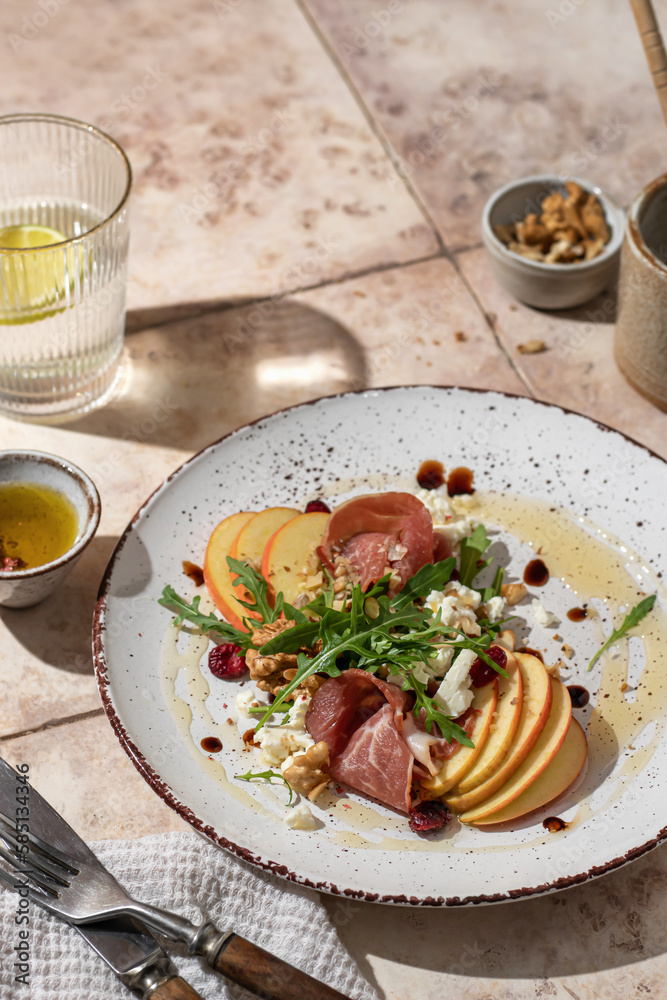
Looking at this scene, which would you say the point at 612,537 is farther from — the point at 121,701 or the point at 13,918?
the point at 13,918

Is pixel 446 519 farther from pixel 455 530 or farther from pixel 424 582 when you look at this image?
pixel 424 582

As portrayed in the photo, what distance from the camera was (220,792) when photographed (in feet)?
5.22

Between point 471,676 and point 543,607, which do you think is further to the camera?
point 543,607

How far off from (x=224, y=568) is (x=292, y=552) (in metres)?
0.13

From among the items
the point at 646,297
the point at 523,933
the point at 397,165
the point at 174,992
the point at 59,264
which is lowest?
the point at 523,933

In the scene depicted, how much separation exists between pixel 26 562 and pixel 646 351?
1.42 m

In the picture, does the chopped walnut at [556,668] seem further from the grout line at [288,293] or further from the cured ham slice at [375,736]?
the grout line at [288,293]

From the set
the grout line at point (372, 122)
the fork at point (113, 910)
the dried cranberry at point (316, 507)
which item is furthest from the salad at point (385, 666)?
the grout line at point (372, 122)

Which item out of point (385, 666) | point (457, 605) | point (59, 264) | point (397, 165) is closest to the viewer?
point (385, 666)

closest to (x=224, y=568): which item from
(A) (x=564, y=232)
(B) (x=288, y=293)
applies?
(B) (x=288, y=293)

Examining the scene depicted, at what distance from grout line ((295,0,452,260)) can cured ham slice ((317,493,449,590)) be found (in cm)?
108

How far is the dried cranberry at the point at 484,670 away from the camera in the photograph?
1.63 metres

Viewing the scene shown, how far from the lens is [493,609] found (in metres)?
1.79

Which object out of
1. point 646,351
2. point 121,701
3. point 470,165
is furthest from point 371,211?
point 121,701
